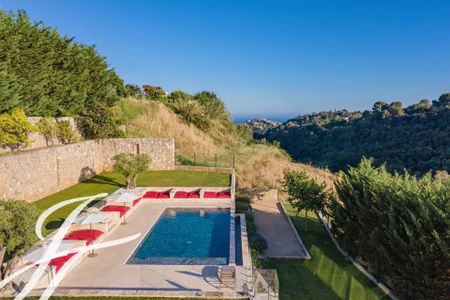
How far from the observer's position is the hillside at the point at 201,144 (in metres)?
32.5

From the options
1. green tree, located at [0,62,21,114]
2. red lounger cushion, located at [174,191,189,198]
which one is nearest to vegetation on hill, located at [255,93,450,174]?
red lounger cushion, located at [174,191,189,198]

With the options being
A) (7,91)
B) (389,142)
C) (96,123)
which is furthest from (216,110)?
(7,91)

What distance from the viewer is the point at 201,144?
38.3 m

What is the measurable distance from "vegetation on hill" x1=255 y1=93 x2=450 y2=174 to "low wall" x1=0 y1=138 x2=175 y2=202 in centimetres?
2081

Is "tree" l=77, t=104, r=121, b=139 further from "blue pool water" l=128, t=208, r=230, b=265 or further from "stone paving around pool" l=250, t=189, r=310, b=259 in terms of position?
"stone paving around pool" l=250, t=189, r=310, b=259

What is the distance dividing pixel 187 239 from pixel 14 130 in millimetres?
12804

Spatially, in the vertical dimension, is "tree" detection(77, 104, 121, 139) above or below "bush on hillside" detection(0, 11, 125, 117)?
below

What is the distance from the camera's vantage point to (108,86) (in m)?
35.2

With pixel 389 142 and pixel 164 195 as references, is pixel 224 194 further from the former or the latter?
pixel 389 142

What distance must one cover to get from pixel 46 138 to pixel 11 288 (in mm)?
16051

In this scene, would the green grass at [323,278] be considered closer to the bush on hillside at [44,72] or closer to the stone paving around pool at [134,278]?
the stone paving around pool at [134,278]

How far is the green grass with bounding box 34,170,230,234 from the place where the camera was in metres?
19.1

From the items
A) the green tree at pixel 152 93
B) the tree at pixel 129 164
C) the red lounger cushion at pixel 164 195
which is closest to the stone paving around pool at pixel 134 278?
the red lounger cushion at pixel 164 195

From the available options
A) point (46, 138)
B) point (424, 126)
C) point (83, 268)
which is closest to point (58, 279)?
point (83, 268)
